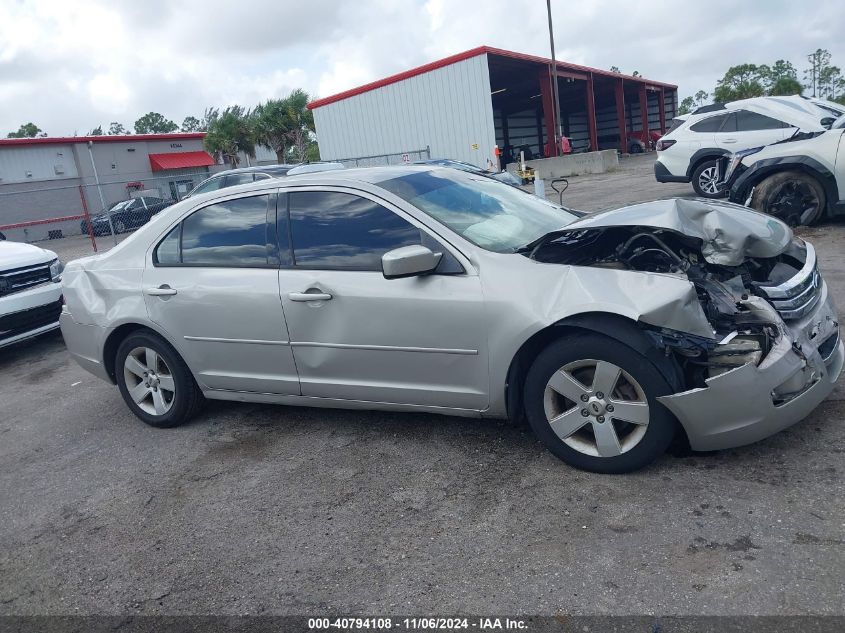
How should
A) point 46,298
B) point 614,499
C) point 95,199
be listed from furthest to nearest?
point 95,199 → point 46,298 → point 614,499

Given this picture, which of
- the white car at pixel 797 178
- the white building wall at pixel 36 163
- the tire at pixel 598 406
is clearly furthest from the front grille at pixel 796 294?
the white building wall at pixel 36 163

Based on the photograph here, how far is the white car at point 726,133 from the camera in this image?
466 inches

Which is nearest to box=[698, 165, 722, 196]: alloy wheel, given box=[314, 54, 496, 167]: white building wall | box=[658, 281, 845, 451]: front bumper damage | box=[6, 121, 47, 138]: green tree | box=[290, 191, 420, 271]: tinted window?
box=[658, 281, 845, 451]: front bumper damage

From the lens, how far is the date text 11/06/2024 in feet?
7.94

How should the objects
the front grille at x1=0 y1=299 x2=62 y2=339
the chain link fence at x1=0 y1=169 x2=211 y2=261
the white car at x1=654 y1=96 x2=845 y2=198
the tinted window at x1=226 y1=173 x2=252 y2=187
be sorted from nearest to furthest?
the front grille at x1=0 y1=299 x2=62 y2=339, the white car at x1=654 y1=96 x2=845 y2=198, the tinted window at x1=226 y1=173 x2=252 y2=187, the chain link fence at x1=0 y1=169 x2=211 y2=261

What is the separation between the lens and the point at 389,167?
436cm

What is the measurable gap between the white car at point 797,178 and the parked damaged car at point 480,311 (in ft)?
16.0

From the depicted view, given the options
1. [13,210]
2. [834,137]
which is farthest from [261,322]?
[13,210]

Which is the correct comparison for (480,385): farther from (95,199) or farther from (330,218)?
(95,199)

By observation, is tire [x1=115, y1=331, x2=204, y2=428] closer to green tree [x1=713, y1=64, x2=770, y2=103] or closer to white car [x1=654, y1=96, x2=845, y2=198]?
white car [x1=654, y1=96, x2=845, y2=198]

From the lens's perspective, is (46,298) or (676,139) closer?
(46,298)

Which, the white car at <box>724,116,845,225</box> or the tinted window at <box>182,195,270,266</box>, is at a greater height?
the tinted window at <box>182,195,270,266</box>

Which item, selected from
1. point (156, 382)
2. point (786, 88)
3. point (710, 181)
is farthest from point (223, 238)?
point (786, 88)

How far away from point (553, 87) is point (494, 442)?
3129 centimetres
